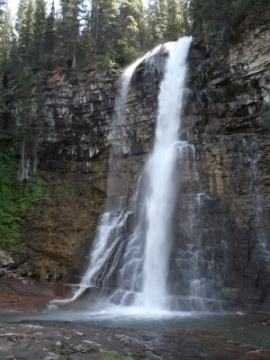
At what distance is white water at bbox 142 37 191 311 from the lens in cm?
2133

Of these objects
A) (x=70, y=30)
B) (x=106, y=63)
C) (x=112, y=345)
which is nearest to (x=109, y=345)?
(x=112, y=345)

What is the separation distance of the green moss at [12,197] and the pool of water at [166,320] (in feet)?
22.5

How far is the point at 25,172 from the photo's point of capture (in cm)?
2931

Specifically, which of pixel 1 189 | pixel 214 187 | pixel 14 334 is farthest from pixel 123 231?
pixel 14 334

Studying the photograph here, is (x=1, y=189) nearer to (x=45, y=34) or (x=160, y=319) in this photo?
(x=160, y=319)

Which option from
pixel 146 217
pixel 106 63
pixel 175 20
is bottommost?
pixel 146 217

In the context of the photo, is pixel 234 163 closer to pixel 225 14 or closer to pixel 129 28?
pixel 225 14

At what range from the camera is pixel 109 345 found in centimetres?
1083

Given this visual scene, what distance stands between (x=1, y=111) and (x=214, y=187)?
17.9m

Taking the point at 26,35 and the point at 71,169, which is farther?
the point at 26,35

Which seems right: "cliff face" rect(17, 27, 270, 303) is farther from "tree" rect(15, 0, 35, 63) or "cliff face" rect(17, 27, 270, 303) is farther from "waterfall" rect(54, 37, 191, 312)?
"tree" rect(15, 0, 35, 63)

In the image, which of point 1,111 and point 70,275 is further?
point 1,111

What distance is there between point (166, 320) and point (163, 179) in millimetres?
10357

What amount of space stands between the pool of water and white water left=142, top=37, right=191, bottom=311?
6.41 ft
